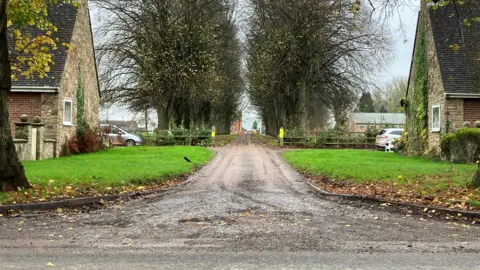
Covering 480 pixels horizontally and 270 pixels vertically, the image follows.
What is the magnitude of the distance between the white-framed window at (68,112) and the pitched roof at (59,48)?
1.44 metres

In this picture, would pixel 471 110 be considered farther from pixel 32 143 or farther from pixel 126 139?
pixel 126 139

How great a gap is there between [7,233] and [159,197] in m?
4.33

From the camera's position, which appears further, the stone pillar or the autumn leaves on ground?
the stone pillar

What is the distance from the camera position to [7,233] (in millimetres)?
7141

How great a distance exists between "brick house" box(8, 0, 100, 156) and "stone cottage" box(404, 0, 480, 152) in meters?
17.3

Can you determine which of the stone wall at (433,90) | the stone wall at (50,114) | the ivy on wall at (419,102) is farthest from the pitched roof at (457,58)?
the stone wall at (50,114)

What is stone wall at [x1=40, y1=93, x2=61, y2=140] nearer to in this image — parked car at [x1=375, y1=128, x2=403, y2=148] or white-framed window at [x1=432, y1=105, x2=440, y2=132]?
white-framed window at [x1=432, y1=105, x2=440, y2=132]

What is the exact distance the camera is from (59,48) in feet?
70.6

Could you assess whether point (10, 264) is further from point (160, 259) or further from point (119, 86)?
point (119, 86)

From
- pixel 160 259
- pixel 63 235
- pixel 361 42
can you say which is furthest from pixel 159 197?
pixel 361 42

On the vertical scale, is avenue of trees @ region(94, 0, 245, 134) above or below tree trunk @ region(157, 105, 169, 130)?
above

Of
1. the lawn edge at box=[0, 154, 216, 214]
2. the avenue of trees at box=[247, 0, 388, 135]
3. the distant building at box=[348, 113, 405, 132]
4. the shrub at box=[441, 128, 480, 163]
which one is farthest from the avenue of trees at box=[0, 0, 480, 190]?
the distant building at box=[348, 113, 405, 132]

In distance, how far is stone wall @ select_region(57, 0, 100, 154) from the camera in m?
21.1

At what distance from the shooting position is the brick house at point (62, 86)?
789 inches
